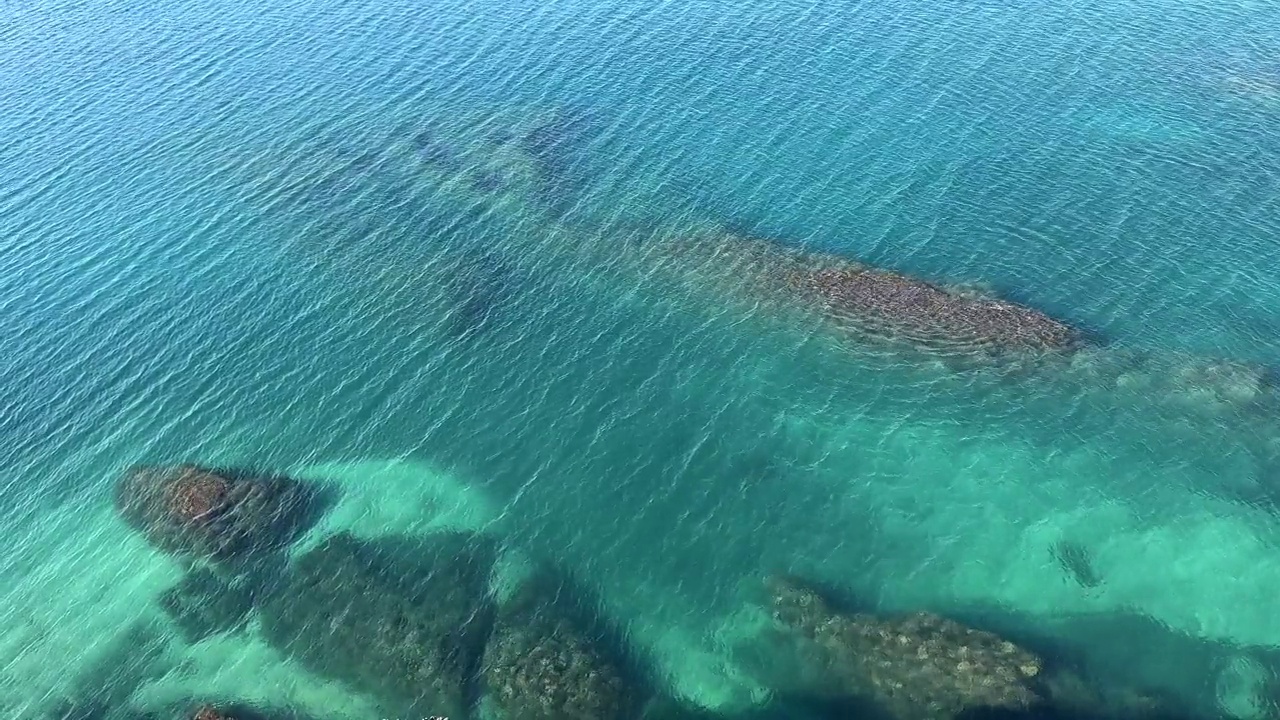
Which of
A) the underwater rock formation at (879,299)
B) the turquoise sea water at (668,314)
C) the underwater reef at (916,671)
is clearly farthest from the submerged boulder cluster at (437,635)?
the underwater rock formation at (879,299)

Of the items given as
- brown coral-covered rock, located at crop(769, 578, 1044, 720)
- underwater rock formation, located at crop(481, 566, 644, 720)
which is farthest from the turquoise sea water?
underwater rock formation, located at crop(481, 566, 644, 720)

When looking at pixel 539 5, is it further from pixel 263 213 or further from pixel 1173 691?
pixel 1173 691

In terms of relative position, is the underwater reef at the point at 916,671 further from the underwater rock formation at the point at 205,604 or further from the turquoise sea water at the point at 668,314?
the underwater rock formation at the point at 205,604

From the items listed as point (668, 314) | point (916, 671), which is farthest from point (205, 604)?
point (916, 671)

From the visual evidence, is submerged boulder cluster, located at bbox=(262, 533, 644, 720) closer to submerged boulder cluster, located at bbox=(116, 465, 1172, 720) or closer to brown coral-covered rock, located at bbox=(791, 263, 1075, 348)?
submerged boulder cluster, located at bbox=(116, 465, 1172, 720)

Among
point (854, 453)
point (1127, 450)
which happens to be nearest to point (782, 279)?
point (854, 453)

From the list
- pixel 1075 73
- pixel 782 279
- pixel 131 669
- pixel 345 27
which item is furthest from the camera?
pixel 345 27
